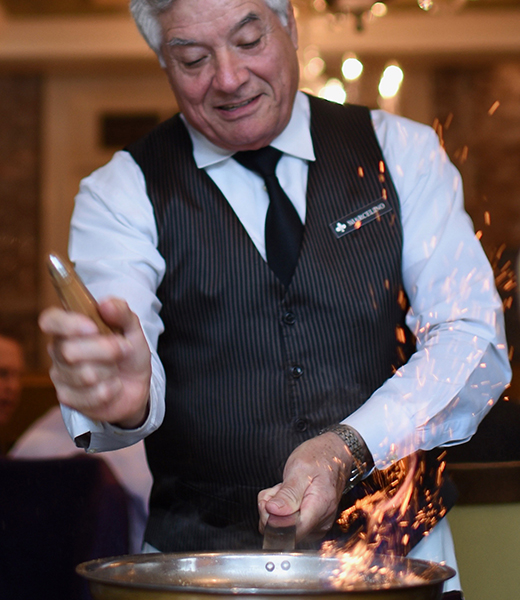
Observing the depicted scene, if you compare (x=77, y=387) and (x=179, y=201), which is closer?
(x=77, y=387)

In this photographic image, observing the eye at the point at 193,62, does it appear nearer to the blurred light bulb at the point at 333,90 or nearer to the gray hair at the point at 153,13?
the gray hair at the point at 153,13

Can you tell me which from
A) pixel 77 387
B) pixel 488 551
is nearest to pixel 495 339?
pixel 488 551

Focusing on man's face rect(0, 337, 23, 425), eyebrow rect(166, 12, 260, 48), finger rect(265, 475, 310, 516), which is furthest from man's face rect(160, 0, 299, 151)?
man's face rect(0, 337, 23, 425)

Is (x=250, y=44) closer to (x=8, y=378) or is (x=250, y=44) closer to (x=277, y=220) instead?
(x=277, y=220)

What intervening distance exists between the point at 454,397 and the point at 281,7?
2.41ft

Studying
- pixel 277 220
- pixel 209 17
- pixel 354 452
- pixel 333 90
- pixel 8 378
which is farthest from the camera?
pixel 333 90

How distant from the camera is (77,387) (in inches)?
33.2

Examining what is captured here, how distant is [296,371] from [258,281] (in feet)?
0.56

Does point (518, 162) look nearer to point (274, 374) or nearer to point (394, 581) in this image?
point (274, 374)

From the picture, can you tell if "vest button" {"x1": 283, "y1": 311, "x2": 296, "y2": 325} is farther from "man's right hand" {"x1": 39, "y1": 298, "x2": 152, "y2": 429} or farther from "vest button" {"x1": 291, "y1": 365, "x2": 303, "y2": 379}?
"man's right hand" {"x1": 39, "y1": 298, "x2": 152, "y2": 429}

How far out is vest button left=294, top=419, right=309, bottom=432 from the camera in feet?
4.39

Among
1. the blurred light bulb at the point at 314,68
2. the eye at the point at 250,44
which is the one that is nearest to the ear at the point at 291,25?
the eye at the point at 250,44

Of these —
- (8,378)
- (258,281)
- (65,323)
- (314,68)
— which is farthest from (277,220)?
(314,68)

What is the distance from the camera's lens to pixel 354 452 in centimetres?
114
